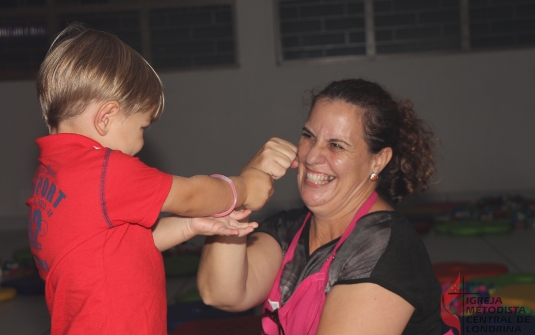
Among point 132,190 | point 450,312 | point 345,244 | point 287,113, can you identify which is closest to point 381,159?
point 345,244

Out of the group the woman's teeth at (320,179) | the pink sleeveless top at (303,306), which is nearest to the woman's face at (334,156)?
the woman's teeth at (320,179)

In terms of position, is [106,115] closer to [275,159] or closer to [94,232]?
[94,232]

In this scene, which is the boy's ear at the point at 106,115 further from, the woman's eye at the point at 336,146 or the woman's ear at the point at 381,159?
the woman's ear at the point at 381,159

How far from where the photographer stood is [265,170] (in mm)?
1988

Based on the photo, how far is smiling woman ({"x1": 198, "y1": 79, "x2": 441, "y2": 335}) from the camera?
1845 millimetres

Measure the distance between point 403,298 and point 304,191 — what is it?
1.73 ft

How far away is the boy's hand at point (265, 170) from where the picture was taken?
6.08 ft

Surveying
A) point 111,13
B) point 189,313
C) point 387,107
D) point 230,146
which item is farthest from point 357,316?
point 111,13

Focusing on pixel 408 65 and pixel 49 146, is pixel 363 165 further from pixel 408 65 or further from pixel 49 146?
pixel 408 65

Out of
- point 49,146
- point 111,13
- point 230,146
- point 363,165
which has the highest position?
point 111,13

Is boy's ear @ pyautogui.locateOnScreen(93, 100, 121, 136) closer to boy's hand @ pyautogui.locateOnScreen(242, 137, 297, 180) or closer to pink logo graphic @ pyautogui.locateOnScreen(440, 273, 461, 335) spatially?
boy's hand @ pyautogui.locateOnScreen(242, 137, 297, 180)

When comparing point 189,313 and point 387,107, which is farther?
point 189,313

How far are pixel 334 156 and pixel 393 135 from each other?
231 mm

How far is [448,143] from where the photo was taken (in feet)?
24.7
